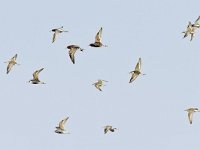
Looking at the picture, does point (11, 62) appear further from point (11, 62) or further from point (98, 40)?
point (98, 40)

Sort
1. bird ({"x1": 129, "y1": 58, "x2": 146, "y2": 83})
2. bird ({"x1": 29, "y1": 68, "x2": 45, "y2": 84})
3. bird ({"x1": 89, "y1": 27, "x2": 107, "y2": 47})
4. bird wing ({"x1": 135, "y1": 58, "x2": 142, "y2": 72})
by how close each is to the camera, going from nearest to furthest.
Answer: bird ({"x1": 89, "y1": 27, "x2": 107, "y2": 47}) < bird ({"x1": 129, "y1": 58, "x2": 146, "y2": 83}) < bird wing ({"x1": 135, "y1": 58, "x2": 142, "y2": 72}) < bird ({"x1": 29, "y1": 68, "x2": 45, "y2": 84})

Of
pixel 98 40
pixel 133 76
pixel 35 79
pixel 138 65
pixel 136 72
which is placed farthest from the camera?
pixel 35 79

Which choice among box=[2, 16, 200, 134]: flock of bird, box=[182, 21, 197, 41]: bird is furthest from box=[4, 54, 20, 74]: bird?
box=[182, 21, 197, 41]: bird

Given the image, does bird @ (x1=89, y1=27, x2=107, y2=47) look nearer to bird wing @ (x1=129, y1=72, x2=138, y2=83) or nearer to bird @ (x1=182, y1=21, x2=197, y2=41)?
bird wing @ (x1=129, y1=72, x2=138, y2=83)

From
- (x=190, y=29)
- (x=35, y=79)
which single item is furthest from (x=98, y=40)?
(x=190, y=29)

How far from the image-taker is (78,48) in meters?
145

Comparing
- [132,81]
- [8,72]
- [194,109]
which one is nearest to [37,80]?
[8,72]

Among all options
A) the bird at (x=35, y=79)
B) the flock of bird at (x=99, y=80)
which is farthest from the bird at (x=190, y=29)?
the bird at (x=35, y=79)

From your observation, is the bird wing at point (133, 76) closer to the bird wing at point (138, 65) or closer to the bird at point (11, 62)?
the bird wing at point (138, 65)

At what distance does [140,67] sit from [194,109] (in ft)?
40.9

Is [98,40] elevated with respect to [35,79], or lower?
elevated

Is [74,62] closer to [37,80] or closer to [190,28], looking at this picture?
[37,80]

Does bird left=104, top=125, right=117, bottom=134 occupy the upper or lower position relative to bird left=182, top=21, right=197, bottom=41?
lower

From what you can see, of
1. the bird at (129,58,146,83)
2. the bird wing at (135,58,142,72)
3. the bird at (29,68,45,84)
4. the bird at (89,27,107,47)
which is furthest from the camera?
the bird at (29,68,45,84)
